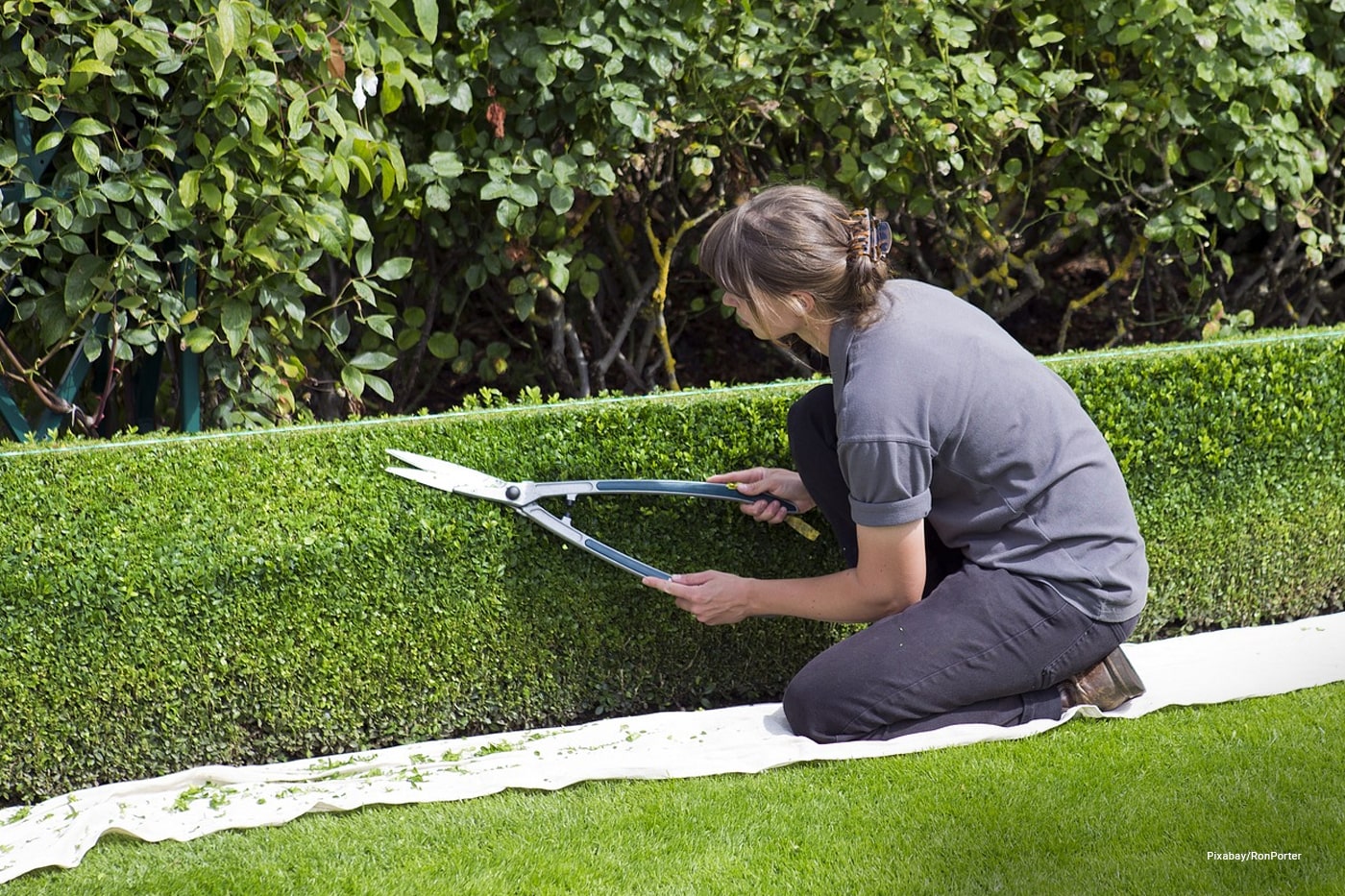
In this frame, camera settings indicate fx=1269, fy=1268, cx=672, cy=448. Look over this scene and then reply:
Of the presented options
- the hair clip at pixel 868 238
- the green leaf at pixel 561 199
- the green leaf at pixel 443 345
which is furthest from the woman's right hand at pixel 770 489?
the green leaf at pixel 443 345

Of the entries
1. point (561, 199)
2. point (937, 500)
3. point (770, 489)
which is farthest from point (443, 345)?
point (937, 500)

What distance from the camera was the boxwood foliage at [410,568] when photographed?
2650 millimetres

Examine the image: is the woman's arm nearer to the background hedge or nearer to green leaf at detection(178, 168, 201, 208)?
the background hedge

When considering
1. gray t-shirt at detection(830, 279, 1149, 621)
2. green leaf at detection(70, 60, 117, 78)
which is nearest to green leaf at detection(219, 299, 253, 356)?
green leaf at detection(70, 60, 117, 78)

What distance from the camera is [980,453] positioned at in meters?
2.50

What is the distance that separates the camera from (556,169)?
3.69 m

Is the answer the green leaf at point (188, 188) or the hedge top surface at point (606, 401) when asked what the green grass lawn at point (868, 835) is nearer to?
the hedge top surface at point (606, 401)

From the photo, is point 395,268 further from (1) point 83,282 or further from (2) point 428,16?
(1) point 83,282

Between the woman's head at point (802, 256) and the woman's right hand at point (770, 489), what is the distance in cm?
51

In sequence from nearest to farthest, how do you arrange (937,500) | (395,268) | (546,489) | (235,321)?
(937,500), (546,489), (235,321), (395,268)

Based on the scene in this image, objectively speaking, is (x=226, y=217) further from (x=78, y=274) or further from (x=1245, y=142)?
(x=1245, y=142)

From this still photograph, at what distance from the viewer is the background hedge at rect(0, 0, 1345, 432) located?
3.18 metres

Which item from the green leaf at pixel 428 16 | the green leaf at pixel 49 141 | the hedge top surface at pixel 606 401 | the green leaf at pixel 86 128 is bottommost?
the hedge top surface at pixel 606 401

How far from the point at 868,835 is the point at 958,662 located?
1.55ft
